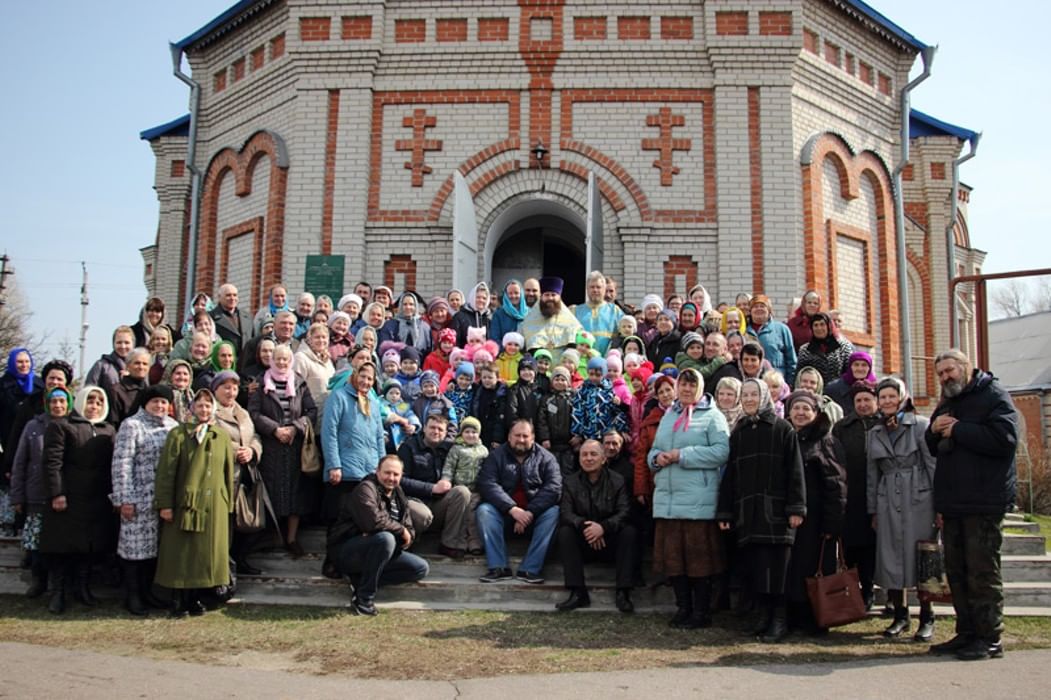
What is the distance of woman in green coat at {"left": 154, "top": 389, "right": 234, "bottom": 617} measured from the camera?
6449mm

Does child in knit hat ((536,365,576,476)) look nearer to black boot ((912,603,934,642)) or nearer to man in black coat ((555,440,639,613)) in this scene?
man in black coat ((555,440,639,613))

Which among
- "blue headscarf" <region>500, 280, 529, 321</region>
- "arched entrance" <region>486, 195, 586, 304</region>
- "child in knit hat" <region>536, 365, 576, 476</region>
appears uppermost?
"arched entrance" <region>486, 195, 586, 304</region>

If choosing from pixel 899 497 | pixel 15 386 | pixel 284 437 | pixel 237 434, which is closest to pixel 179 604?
pixel 237 434

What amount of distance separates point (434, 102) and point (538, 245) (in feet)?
9.01

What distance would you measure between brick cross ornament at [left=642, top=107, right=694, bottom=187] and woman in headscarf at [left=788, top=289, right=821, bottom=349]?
154 inches

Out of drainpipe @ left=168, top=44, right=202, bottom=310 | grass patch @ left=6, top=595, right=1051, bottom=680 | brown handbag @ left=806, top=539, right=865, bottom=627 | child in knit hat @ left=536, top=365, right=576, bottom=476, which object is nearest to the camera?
grass patch @ left=6, top=595, right=1051, bottom=680

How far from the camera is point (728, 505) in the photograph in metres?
6.33

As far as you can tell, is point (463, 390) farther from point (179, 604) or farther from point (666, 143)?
point (666, 143)

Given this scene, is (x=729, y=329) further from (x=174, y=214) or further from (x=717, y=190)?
(x=174, y=214)

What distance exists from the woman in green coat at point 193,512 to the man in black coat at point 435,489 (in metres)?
1.45

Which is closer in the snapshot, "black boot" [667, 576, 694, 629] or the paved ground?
the paved ground

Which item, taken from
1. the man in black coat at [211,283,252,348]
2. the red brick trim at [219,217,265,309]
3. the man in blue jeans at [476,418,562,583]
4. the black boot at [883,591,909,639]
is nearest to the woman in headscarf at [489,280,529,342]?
the man in blue jeans at [476,418,562,583]

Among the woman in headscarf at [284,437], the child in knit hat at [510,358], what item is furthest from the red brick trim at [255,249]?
the woman in headscarf at [284,437]

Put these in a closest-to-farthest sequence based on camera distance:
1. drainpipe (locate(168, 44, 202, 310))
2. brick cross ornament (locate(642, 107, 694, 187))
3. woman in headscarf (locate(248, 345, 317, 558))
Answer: woman in headscarf (locate(248, 345, 317, 558))
brick cross ornament (locate(642, 107, 694, 187))
drainpipe (locate(168, 44, 202, 310))
